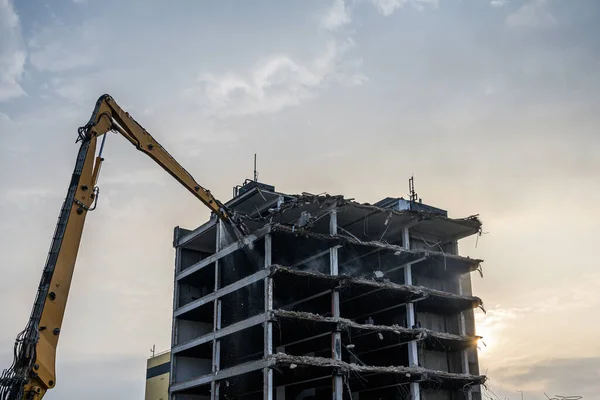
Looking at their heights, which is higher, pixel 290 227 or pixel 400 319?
pixel 290 227

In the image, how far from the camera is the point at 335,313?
43.8m

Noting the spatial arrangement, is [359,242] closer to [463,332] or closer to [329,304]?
[329,304]

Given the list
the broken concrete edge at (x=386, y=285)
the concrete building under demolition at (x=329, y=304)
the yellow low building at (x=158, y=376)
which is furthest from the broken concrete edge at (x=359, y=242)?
the yellow low building at (x=158, y=376)

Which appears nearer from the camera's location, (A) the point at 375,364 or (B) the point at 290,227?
(B) the point at 290,227

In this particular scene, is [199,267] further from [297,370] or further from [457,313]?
[457,313]

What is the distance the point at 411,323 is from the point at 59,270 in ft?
89.0

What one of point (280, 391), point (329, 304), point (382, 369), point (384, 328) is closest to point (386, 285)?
point (384, 328)

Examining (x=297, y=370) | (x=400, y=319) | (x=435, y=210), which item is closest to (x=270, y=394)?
(x=297, y=370)

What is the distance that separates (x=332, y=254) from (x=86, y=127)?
1936 centimetres

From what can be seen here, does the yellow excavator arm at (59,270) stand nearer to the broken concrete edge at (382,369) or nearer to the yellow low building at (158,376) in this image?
the broken concrete edge at (382,369)

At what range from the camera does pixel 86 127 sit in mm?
30484

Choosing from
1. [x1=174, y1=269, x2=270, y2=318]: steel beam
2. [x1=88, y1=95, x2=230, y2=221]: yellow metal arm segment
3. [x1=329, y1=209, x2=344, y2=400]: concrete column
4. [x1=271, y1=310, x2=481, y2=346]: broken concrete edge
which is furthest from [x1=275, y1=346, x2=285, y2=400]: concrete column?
[x1=88, y1=95, x2=230, y2=221]: yellow metal arm segment

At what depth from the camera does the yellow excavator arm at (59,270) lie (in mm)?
23578

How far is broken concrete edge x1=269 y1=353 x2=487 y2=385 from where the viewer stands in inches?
1608
